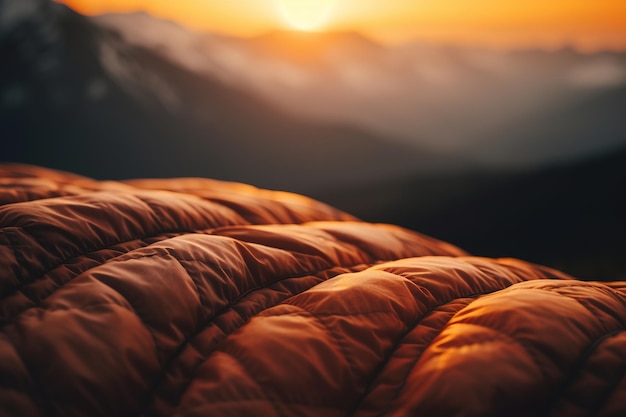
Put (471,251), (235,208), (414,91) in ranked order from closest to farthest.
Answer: (235,208) < (471,251) < (414,91)

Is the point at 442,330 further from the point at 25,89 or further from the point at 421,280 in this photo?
the point at 25,89

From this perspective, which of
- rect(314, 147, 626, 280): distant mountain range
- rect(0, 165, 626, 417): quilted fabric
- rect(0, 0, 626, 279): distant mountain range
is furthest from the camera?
rect(0, 0, 626, 279): distant mountain range

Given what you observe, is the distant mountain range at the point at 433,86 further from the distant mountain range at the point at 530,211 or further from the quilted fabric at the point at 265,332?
the quilted fabric at the point at 265,332

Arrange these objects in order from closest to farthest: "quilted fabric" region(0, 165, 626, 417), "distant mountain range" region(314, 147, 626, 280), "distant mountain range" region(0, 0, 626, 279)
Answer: "quilted fabric" region(0, 165, 626, 417) → "distant mountain range" region(314, 147, 626, 280) → "distant mountain range" region(0, 0, 626, 279)

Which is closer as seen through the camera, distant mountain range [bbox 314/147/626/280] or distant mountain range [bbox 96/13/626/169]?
distant mountain range [bbox 314/147/626/280]

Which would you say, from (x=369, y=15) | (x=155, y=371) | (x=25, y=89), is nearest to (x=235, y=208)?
(x=155, y=371)

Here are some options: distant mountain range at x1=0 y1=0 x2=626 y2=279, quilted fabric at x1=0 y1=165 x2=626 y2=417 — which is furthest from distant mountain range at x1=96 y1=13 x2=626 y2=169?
quilted fabric at x1=0 y1=165 x2=626 y2=417

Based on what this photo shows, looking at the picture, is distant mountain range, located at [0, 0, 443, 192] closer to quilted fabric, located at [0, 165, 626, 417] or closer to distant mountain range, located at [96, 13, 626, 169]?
distant mountain range, located at [96, 13, 626, 169]

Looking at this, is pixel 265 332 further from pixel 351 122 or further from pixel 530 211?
pixel 351 122
